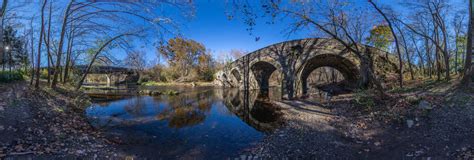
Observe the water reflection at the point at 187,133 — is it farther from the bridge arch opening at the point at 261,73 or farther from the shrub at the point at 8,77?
the bridge arch opening at the point at 261,73

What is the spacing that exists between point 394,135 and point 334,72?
29.1 metres

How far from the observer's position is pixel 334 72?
32531 millimetres

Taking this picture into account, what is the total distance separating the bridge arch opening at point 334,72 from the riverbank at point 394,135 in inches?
409

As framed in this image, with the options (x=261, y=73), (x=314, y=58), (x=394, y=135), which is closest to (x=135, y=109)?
(x=394, y=135)

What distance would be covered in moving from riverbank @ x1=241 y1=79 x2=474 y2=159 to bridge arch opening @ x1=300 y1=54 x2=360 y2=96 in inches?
409

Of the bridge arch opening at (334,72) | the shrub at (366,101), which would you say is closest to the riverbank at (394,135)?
the shrub at (366,101)

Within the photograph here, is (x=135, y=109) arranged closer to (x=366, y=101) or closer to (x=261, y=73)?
(x=366, y=101)

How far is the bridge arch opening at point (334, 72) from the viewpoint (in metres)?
18.5

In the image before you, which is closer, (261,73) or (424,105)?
(424,105)

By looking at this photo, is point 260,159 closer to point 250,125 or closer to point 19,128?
point 250,125

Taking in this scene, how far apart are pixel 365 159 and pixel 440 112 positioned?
391cm

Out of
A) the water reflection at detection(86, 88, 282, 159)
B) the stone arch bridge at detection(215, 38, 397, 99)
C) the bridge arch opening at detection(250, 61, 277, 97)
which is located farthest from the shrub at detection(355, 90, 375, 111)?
the bridge arch opening at detection(250, 61, 277, 97)

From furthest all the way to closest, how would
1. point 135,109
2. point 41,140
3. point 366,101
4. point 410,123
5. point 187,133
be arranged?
point 135,109 → point 366,101 → point 187,133 → point 410,123 → point 41,140

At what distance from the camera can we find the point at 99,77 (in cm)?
7162
